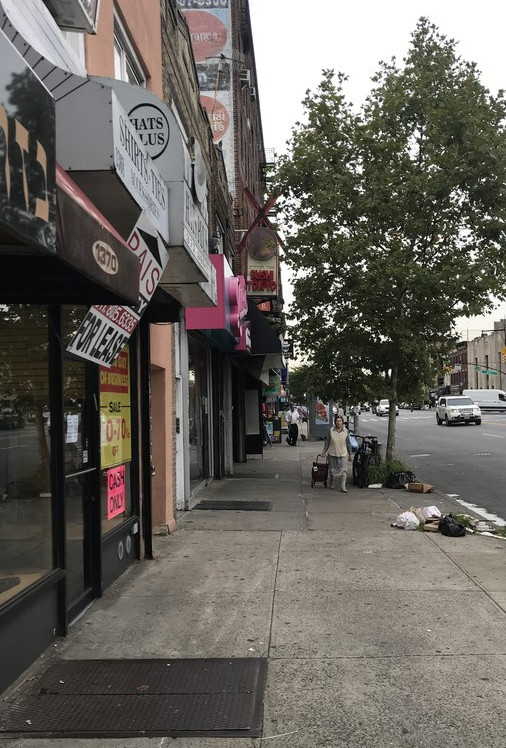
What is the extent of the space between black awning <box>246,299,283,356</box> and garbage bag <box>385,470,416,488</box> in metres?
4.16

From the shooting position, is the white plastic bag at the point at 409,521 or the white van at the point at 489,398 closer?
the white plastic bag at the point at 409,521

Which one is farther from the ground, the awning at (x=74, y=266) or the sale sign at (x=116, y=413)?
the awning at (x=74, y=266)

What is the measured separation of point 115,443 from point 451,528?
15.3 feet

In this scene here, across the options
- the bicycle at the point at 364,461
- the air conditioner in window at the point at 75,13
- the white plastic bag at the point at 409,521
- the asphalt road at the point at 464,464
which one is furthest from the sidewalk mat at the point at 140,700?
the bicycle at the point at 364,461

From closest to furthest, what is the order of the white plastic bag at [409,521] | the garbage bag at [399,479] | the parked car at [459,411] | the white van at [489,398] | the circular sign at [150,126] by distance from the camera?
the circular sign at [150,126]
the white plastic bag at [409,521]
the garbage bag at [399,479]
the parked car at [459,411]
the white van at [489,398]

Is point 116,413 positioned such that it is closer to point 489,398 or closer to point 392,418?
point 392,418

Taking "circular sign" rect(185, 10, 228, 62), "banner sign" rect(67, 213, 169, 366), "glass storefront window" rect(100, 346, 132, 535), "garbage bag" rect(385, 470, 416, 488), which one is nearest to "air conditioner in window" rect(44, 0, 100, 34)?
"banner sign" rect(67, 213, 169, 366)

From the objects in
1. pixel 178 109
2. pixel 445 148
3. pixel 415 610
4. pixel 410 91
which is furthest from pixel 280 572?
pixel 410 91

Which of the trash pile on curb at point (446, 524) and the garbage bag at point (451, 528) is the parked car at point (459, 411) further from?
the garbage bag at point (451, 528)

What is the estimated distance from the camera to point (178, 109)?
11.2 m

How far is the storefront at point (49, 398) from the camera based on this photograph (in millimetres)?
2732

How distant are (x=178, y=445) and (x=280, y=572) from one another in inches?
165

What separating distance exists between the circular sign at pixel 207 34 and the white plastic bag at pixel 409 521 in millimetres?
20472

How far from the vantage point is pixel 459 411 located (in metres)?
40.2
